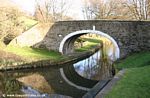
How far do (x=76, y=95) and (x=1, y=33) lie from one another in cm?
1483

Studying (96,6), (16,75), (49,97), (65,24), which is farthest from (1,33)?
(96,6)

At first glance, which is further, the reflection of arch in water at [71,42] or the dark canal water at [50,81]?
the reflection of arch in water at [71,42]

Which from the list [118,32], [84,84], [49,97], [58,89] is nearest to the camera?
[49,97]

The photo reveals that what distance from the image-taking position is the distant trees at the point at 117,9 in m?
36.7

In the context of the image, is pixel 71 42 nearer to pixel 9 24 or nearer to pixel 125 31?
pixel 9 24

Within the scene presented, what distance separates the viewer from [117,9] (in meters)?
43.0

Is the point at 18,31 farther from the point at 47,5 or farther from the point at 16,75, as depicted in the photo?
the point at 47,5

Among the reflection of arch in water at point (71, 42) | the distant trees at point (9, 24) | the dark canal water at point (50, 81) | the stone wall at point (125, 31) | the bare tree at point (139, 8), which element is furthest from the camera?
the bare tree at point (139, 8)

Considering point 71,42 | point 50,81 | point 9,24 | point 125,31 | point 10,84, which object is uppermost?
point 9,24

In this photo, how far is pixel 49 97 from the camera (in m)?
11.3

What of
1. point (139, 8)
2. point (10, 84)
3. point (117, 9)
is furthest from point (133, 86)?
point (117, 9)

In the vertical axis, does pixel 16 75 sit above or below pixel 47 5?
below

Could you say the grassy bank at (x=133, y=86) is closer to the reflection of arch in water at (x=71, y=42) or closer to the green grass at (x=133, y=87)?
the green grass at (x=133, y=87)

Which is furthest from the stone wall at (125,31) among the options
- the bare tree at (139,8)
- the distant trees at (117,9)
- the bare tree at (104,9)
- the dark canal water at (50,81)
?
the bare tree at (104,9)
